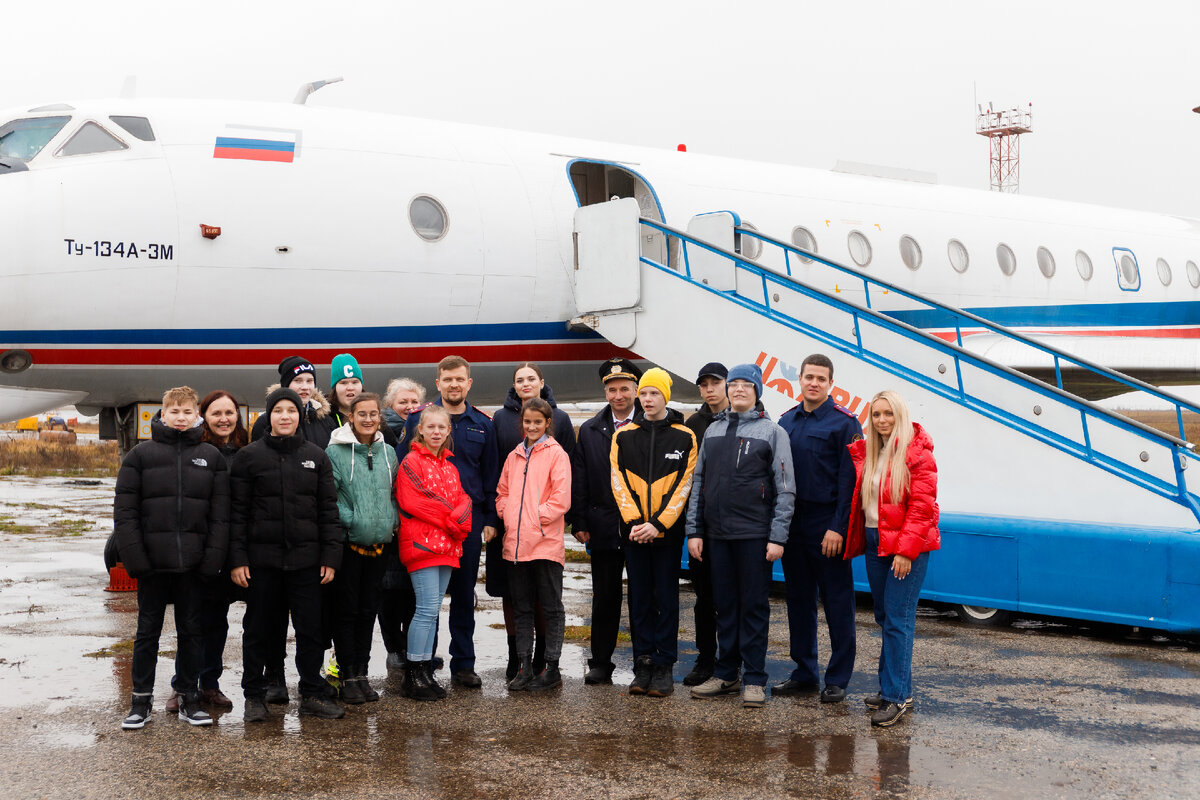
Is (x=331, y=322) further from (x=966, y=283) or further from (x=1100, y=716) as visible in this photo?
(x=966, y=283)

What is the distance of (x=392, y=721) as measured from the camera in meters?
5.79

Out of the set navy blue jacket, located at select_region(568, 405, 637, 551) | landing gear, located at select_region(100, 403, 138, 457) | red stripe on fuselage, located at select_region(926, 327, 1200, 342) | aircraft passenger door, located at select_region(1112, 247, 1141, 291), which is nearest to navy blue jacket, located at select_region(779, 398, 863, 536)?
navy blue jacket, located at select_region(568, 405, 637, 551)

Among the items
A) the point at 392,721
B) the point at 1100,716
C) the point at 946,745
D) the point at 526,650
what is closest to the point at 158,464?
the point at 392,721

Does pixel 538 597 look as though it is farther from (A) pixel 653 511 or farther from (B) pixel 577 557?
(B) pixel 577 557

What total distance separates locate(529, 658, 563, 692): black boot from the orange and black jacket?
Result: 0.84m

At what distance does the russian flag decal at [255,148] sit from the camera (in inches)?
362

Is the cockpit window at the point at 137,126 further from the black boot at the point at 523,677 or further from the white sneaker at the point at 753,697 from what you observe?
the white sneaker at the point at 753,697

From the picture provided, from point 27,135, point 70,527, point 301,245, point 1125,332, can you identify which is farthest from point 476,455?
point 1125,332

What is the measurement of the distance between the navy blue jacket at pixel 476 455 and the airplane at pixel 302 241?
2.90m

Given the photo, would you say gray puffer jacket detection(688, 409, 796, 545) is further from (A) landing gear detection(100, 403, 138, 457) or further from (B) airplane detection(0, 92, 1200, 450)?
(A) landing gear detection(100, 403, 138, 457)

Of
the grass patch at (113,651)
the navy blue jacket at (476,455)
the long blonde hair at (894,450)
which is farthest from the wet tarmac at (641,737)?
the long blonde hair at (894,450)

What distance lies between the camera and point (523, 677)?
21.2ft

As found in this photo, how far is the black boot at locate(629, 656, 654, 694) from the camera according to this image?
6359 millimetres

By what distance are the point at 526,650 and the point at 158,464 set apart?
2.24 m
